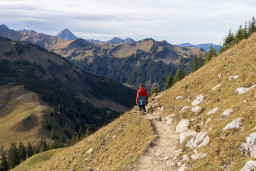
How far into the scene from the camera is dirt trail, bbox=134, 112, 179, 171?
11.5 m

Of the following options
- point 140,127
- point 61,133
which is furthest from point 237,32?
point 61,133

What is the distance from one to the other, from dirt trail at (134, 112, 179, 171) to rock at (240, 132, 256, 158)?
4.14 m

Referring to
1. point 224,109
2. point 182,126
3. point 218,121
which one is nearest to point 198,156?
point 218,121

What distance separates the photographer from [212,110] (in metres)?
14.4

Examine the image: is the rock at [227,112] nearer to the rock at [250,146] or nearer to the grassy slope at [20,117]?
the rock at [250,146]

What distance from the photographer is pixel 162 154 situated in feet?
42.1

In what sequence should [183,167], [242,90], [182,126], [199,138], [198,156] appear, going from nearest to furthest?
[183,167], [198,156], [199,138], [242,90], [182,126]

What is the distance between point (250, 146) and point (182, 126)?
709 cm

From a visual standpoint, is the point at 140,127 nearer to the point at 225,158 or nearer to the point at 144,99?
the point at 144,99

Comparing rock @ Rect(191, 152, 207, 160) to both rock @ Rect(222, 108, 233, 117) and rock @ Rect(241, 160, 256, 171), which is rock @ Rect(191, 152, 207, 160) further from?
rock @ Rect(222, 108, 233, 117)

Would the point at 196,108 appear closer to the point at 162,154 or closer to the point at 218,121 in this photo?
the point at 218,121

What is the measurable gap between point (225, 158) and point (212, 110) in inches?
231

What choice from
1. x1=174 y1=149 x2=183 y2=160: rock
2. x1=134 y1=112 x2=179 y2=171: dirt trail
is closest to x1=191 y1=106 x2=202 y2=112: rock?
x1=134 y1=112 x2=179 y2=171: dirt trail

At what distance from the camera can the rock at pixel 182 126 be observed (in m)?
15.5
